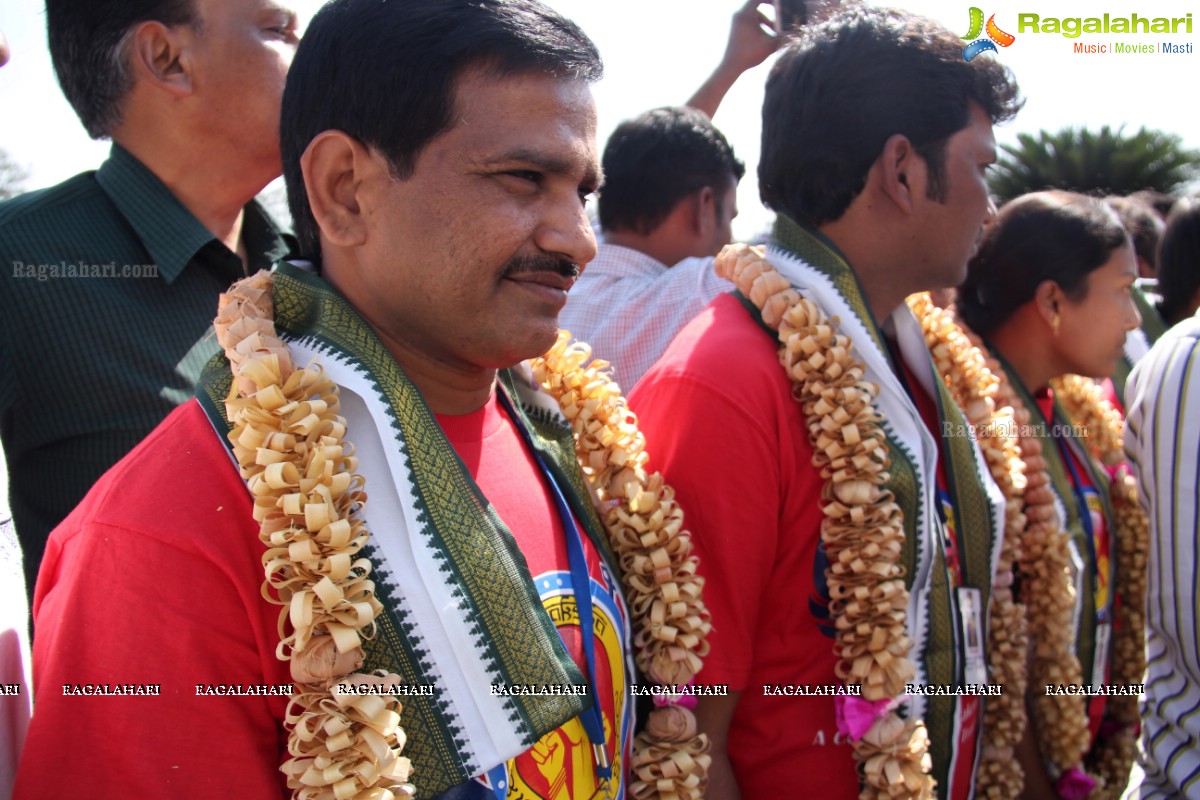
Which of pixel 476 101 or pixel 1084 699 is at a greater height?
pixel 476 101

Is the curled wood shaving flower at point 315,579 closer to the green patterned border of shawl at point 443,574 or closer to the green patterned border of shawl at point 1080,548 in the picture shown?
the green patterned border of shawl at point 443,574

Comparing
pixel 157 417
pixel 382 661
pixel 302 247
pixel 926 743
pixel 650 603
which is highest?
pixel 302 247

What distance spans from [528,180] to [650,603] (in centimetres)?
84

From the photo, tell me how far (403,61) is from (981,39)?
1992 millimetres

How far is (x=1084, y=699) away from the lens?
3.01m

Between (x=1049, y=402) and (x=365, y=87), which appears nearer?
(x=365, y=87)

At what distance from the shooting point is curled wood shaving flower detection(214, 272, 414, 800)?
1239mm

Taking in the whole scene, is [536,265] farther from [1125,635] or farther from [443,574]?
[1125,635]

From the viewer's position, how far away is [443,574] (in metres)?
1.34

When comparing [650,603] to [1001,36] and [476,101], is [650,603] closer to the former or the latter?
[476,101]

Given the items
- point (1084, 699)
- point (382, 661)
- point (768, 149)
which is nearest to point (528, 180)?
point (382, 661)

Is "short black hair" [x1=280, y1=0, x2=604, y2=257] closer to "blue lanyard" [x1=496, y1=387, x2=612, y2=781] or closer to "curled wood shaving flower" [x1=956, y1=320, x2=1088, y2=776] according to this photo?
"blue lanyard" [x1=496, y1=387, x2=612, y2=781]

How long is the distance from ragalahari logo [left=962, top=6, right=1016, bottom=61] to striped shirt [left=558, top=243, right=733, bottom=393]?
3.40 ft

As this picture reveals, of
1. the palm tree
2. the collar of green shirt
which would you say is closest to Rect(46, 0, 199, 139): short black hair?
the collar of green shirt
